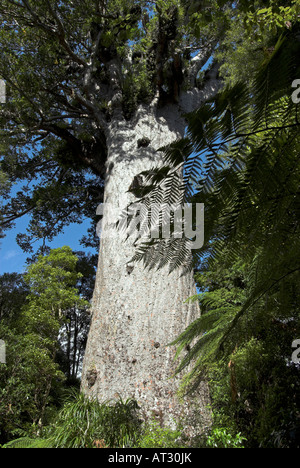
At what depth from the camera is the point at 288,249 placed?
5.16 feet

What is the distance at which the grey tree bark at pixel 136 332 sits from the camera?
2.96 meters

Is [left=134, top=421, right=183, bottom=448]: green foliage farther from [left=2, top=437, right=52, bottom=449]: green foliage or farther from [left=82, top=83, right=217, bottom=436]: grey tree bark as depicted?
[left=2, top=437, right=52, bottom=449]: green foliage

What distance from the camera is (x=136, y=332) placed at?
334cm

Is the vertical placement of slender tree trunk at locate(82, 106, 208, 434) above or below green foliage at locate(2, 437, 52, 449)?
above

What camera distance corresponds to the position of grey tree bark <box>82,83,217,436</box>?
2.96 m
